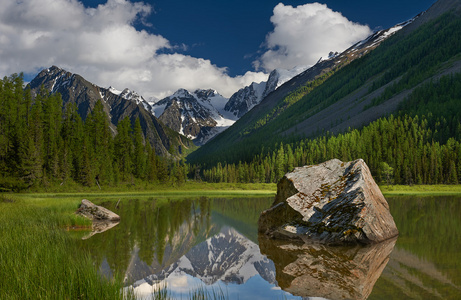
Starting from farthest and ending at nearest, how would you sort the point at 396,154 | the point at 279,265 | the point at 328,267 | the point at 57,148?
the point at 396,154 < the point at 57,148 < the point at 279,265 < the point at 328,267

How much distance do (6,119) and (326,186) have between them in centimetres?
6688

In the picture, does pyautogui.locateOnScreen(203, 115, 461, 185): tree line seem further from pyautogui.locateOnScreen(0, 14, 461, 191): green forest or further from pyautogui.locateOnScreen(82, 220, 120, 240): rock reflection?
pyautogui.locateOnScreen(82, 220, 120, 240): rock reflection

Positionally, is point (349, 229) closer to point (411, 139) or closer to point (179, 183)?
point (179, 183)

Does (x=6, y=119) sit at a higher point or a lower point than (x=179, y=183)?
higher

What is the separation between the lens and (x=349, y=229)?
623 inches

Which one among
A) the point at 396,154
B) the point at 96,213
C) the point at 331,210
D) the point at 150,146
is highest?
the point at 150,146

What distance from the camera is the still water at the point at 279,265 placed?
873cm

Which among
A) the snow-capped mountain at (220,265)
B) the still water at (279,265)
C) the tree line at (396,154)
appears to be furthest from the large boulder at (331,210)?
the tree line at (396,154)

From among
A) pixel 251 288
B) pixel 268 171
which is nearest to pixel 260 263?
pixel 251 288

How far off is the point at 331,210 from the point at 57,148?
222 ft

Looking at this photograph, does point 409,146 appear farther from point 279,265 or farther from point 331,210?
point 279,265

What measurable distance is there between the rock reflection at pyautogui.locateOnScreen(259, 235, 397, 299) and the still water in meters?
0.03

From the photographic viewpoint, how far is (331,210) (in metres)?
17.3

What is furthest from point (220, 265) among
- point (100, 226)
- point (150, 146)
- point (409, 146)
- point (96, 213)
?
point (409, 146)
